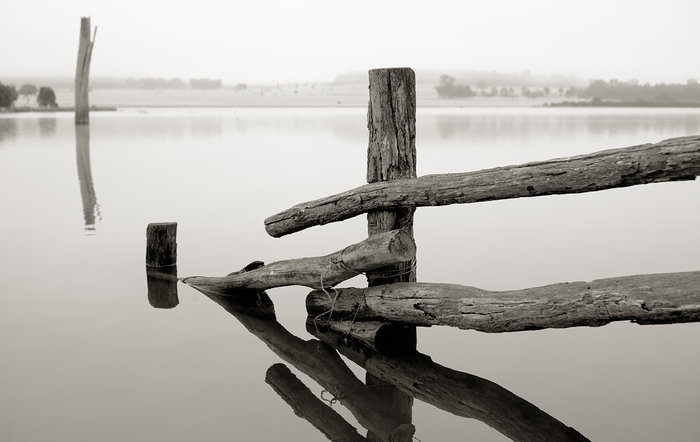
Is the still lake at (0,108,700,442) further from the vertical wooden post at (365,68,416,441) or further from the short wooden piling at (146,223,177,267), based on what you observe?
the vertical wooden post at (365,68,416,441)

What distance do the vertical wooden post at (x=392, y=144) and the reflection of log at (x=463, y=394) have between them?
0.33m

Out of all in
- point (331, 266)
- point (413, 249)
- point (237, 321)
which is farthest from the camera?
point (237, 321)

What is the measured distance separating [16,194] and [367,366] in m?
10.6

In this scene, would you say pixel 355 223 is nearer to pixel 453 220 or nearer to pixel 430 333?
pixel 453 220

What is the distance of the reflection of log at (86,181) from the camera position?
1184 centimetres

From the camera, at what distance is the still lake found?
14.8ft

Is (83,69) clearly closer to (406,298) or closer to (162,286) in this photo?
(162,286)

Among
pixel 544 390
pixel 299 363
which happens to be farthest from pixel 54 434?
pixel 544 390

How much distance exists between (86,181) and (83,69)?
1677 centimetres

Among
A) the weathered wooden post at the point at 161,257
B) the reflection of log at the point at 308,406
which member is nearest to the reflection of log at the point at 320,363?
the reflection of log at the point at 308,406

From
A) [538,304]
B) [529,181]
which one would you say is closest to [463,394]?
[538,304]

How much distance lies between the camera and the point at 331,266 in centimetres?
579

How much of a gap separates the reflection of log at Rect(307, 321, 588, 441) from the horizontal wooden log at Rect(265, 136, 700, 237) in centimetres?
112

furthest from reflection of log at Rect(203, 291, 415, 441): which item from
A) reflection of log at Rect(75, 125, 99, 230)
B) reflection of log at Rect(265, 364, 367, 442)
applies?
reflection of log at Rect(75, 125, 99, 230)
